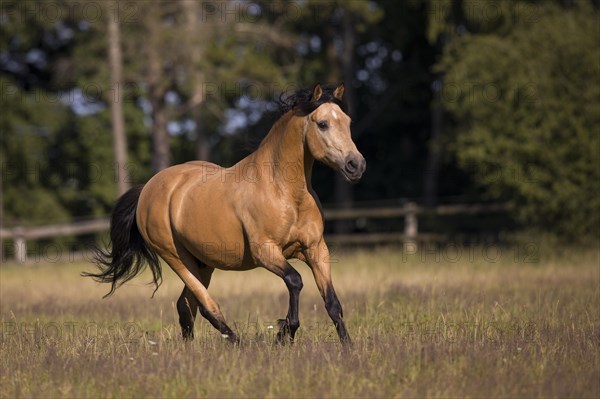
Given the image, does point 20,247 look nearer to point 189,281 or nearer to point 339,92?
point 189,281

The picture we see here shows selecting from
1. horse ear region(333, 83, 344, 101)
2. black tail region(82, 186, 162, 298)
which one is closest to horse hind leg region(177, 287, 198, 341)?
black tail region(82, 186, 162, 298)

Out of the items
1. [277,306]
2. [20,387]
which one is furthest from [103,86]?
[20,387]

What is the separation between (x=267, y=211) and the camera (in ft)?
24.4

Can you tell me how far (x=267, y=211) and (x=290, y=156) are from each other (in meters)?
0.51

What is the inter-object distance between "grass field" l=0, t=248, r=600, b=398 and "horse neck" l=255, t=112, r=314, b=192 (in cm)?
131

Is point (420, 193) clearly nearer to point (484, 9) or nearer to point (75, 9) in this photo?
point (484, 9)

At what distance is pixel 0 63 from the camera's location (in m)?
33.2

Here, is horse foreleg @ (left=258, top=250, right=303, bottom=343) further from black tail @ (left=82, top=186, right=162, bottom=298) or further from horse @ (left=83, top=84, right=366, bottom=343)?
black tail @ (left=82, top=186, right=162, bottom=298)

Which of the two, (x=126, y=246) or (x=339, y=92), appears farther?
(x=126, y=246)

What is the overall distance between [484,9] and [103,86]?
1055cm

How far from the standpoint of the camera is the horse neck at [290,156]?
7500 mm

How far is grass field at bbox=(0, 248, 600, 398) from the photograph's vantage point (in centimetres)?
570

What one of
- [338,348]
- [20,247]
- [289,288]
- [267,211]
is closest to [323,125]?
[267,211]

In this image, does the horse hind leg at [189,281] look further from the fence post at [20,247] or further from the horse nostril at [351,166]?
the fence post at [20,247]
